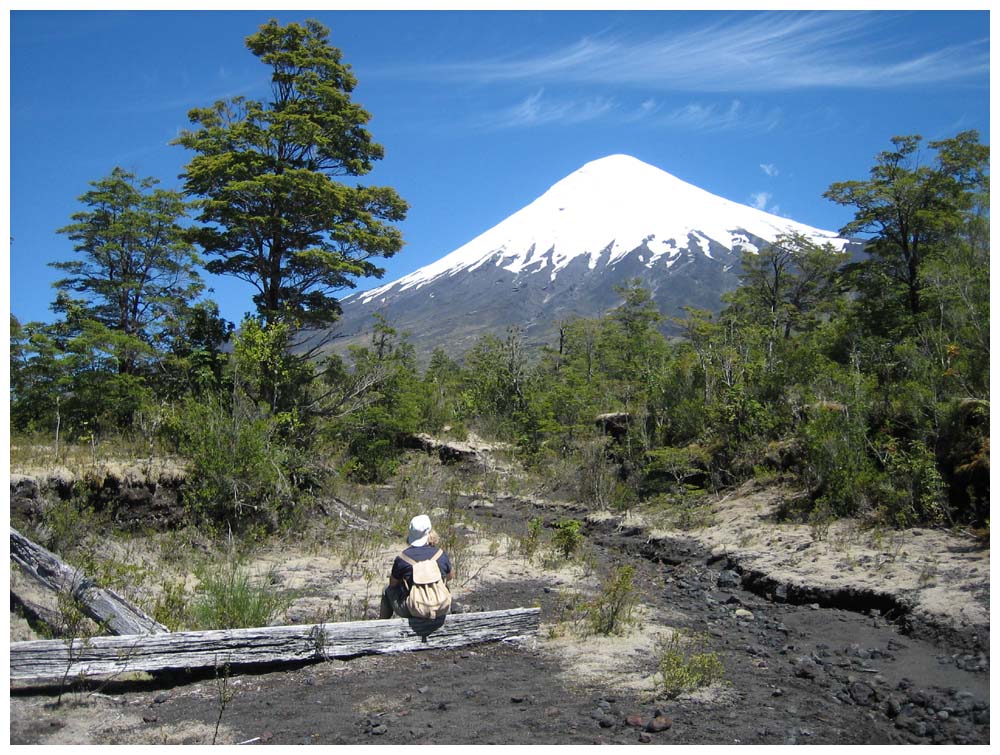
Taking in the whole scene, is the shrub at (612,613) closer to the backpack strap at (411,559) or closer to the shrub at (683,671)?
the shrub at (683,671)

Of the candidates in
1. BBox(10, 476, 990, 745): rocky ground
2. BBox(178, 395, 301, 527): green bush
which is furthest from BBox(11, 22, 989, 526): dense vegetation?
BBox(10, 476, 990, 745): rocky ground

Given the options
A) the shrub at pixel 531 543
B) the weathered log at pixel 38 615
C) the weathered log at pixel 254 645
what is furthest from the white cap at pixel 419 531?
the shrub at pixel 531 543

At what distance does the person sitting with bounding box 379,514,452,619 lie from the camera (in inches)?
225

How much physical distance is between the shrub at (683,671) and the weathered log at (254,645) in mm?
1317

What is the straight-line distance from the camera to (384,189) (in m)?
15.6

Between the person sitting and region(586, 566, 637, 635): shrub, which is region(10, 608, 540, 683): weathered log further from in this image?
region(586, 566, 637, 635): shrub

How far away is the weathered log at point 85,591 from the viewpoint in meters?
5.37

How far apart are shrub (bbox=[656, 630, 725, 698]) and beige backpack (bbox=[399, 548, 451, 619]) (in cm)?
180

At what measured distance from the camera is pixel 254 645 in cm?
525

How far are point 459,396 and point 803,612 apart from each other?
20.3 m

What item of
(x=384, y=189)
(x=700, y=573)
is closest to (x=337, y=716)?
(x=700, y=573)

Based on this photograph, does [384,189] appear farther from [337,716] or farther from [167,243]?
[337,716]

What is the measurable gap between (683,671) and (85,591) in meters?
4.59

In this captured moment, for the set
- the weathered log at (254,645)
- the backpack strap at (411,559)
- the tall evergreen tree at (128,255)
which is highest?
the tall evergreen tree at (128,255)
